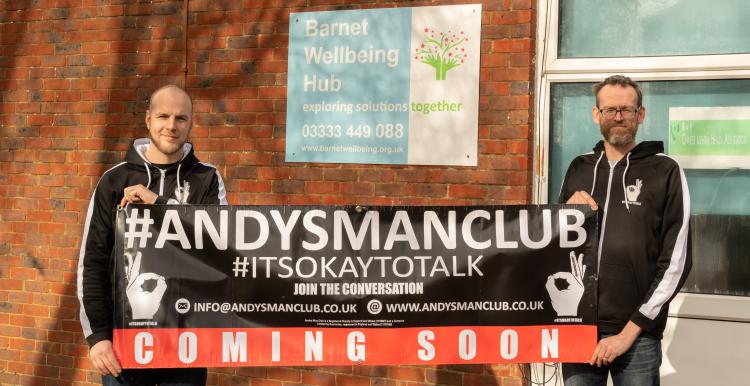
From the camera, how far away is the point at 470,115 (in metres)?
5.27

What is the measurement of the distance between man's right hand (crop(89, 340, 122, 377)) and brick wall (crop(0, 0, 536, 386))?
2185 millimetres

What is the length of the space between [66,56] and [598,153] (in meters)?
4.37

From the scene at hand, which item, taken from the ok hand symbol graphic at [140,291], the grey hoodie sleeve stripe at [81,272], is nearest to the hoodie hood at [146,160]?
the grey hoodie sleeve stripe at [81,272]

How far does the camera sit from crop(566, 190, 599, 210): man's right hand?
3715 mm

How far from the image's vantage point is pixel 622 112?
3.56m

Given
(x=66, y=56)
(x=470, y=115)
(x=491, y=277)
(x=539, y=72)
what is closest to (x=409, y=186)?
(x=470, y=115)

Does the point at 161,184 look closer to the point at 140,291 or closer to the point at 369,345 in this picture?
the point at 140,291

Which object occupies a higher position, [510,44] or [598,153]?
[510,44]

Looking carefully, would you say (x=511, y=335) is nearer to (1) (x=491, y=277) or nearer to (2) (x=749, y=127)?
(1) (x=491, y=277)

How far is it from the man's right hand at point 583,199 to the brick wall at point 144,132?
134cm

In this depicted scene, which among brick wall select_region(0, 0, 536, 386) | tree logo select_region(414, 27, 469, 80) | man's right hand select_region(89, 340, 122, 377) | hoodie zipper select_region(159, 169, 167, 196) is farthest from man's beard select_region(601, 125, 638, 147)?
man's right hand select_region(89, 340, 122, 377)

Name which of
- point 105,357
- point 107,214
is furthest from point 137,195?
point 105,357

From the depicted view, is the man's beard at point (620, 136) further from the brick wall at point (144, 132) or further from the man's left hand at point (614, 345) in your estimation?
the brick wall at point (144, 132)

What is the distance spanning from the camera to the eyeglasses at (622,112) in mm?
3557
